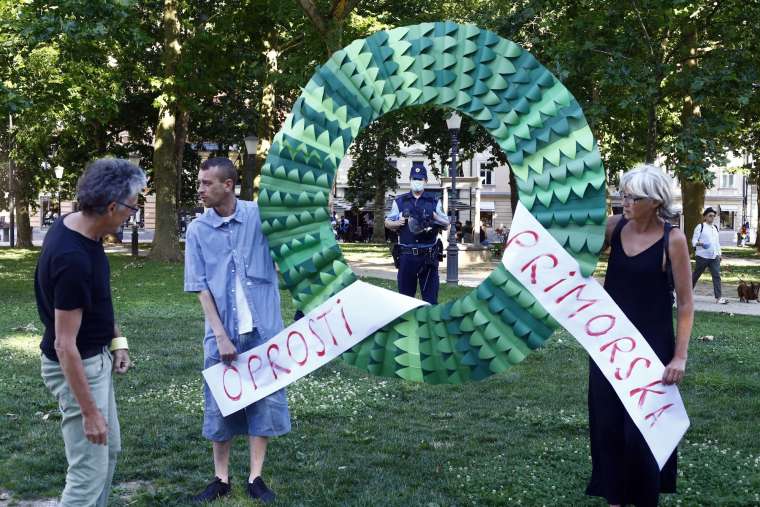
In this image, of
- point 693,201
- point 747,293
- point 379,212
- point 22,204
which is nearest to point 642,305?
point 747,293

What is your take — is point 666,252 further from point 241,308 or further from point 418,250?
point 418,250

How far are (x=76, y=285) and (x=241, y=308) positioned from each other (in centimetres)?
150

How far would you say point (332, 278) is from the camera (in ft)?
15.2

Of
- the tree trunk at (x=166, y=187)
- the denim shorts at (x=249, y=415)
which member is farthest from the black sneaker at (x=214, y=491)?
the tree trunk at (x=166, y=187)

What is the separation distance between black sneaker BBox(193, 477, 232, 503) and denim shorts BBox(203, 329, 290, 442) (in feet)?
0.86

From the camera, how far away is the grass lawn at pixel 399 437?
5.23 metres

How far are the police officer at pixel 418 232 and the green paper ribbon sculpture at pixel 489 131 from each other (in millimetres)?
4724

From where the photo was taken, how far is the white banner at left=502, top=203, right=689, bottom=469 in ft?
14.3

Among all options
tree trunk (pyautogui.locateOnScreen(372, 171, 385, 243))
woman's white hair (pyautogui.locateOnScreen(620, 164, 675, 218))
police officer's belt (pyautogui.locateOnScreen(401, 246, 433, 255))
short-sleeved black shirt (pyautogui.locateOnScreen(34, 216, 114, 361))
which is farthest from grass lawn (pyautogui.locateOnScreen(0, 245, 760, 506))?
tree trunk (pyautogui.locateOnScreen(372, 171, 385, 243))

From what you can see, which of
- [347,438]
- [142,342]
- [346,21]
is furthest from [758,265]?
[347,438]

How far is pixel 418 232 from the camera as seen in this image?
9648 millimetres

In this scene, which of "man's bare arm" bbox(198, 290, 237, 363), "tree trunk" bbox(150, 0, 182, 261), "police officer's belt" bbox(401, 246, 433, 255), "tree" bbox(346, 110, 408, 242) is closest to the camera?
"man's bare arm" bbox(198, 290, 237, 363)

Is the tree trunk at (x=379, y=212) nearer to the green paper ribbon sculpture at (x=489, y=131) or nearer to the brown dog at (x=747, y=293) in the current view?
the brown dog at (x=747, y=293)

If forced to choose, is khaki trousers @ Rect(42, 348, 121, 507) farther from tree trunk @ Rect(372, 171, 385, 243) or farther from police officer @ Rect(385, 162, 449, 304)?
tree trunk @ Rect(372, 171, 385, 243)
